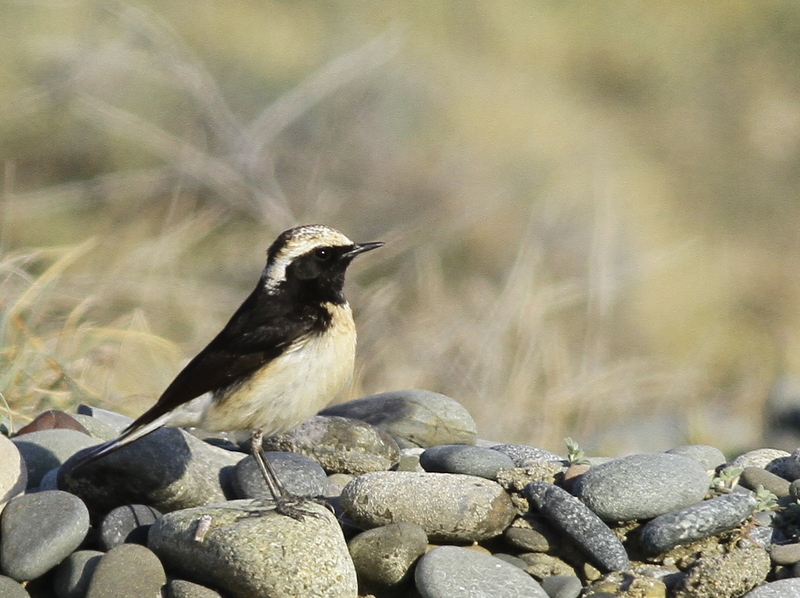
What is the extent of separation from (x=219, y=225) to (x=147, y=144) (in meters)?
1.50

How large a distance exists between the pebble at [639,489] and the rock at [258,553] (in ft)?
4.14

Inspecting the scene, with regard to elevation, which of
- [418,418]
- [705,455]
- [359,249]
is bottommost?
[418,418]

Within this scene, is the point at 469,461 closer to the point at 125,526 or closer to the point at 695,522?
the point at 695,522

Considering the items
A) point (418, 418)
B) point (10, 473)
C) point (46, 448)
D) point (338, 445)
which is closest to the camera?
point (10, 473)

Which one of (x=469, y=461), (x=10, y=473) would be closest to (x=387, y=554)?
(x=469, y=461)

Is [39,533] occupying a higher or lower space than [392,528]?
lower

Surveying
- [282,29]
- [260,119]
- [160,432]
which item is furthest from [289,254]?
[282,29]

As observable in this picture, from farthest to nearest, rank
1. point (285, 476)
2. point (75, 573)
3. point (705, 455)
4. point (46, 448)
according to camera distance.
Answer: point (705, 455), point (46, 448), point (285, 476), point (75, 573)

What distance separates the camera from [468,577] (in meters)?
5.41

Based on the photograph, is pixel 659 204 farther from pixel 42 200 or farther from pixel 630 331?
pixel 42 200

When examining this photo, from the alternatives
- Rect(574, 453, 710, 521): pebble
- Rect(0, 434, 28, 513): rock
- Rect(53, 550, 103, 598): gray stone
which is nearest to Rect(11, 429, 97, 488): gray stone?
Rect(0, 434, 28, 513): rock

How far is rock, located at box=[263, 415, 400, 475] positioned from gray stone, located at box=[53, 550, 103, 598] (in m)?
1.45

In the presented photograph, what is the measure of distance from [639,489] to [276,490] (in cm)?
171

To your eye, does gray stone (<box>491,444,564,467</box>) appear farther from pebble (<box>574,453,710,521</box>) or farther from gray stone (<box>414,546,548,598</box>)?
gray stone (<box>414,546,548,598</box>)
